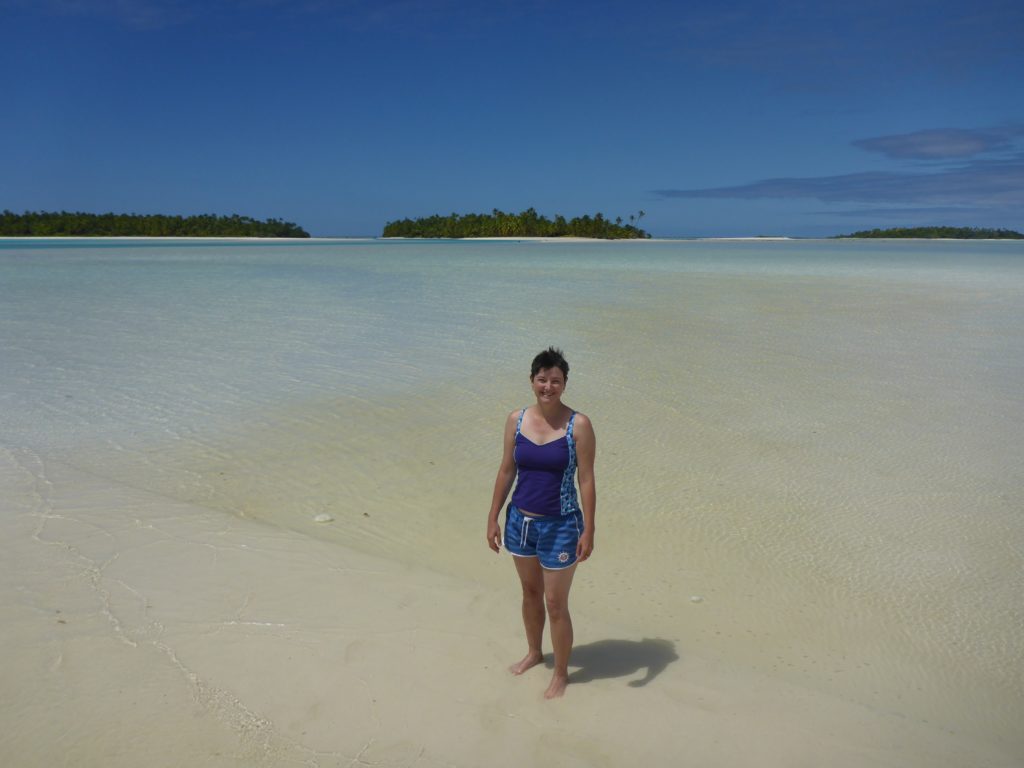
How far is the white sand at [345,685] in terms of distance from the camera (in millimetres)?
2805

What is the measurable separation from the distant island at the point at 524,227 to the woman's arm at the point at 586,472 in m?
105

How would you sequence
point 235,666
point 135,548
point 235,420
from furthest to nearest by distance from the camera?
1. point 235,420
2. point 135,548
3. point 235,666

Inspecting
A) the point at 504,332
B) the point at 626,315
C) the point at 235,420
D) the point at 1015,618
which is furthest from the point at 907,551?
the point at 626,315

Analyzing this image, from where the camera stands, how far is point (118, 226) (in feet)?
327

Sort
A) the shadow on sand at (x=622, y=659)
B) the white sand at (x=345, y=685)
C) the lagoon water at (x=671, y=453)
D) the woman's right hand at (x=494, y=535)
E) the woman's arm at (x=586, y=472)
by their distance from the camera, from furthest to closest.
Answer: the lagoon water at (x=671, y=453) < the shadow on sand at (x=622, y=659) < the woman's right hand at (x=494, y=535) < the woman's arm at (x=586, y=472) < the white sand at (x=345, y=685)

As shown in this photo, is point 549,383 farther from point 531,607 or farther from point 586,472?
point 531,607

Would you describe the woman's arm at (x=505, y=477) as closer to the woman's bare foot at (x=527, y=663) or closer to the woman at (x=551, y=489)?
the woman at (x=551, y=489)

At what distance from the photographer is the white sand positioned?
110 inches

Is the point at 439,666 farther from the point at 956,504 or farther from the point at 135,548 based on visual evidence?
the point at 956,504

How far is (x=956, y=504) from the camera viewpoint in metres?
5.23

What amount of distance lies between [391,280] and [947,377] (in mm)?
16904

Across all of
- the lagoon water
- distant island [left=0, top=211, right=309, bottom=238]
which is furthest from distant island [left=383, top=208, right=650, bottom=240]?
the lagoon water

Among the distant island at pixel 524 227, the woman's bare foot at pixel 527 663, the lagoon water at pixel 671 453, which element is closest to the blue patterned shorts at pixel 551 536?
the woman's bare foot at pixel 527 663

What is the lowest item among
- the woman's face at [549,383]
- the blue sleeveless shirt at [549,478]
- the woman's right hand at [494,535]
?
the woman's right hand at [494,535]
